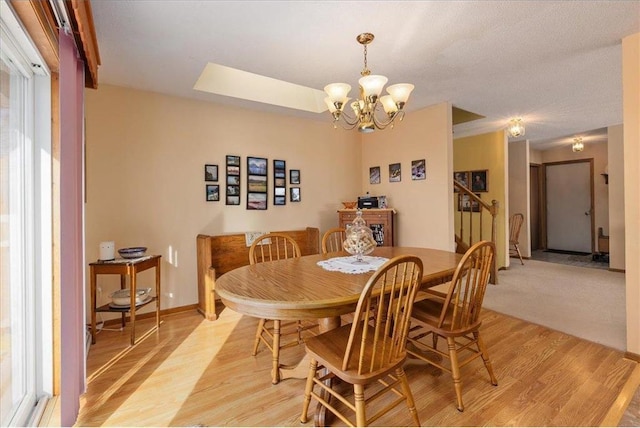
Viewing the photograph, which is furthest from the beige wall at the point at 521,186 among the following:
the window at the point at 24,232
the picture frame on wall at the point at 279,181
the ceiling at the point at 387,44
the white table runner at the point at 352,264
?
the window at the point at 24,232

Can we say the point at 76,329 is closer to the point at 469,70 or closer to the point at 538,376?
the point at 538,376

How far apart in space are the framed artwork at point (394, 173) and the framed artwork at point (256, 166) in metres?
1.73

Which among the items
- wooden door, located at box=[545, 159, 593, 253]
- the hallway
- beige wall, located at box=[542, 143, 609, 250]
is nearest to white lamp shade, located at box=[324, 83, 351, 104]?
the hallway

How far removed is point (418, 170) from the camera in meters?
3.79

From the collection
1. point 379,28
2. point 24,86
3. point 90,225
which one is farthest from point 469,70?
point 90,225

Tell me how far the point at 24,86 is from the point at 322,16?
1.66m

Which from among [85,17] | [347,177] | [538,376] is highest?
[85,17]

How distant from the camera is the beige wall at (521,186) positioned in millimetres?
5750

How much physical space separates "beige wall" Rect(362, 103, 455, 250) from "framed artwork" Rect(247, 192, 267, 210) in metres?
1.69

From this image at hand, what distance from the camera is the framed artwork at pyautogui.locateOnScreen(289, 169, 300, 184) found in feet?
13.0

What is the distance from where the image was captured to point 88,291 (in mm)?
2703

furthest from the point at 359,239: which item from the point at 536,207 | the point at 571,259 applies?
the point at 536,207

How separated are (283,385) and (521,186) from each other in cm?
601

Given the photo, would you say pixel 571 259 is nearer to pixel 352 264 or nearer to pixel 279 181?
pixel 279 181
